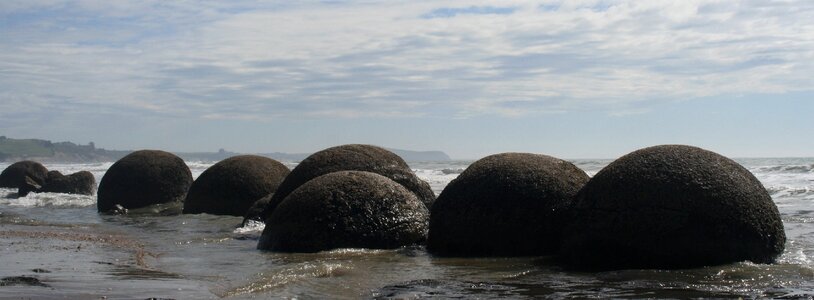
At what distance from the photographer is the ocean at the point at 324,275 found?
8.76 m

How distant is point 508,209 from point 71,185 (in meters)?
24.6

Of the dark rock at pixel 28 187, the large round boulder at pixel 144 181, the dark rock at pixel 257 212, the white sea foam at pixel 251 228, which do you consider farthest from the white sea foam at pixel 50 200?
the white sea foam at pixel 251 228

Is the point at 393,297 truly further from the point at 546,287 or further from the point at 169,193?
the point at 169,193

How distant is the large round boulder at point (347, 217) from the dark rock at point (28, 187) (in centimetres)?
2235

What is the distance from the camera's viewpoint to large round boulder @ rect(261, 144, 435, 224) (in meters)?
15.4

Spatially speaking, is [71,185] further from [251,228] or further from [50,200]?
[251,228]

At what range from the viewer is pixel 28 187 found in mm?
33438

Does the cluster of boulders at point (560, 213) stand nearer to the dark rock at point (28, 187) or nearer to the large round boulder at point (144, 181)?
the large round boulder at point (144, 181)

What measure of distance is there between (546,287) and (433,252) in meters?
3.20

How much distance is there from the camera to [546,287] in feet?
29.9

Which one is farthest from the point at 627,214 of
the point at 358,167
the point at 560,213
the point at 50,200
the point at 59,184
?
the point at 59,184

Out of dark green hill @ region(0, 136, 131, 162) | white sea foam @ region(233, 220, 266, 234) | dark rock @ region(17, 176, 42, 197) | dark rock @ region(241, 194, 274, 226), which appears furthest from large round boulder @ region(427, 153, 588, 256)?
dark green hill @ region(0, 136, 131, 162)

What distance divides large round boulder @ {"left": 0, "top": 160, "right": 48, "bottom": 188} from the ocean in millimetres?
21051

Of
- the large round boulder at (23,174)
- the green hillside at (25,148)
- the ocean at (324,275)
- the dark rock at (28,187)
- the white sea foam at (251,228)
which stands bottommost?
the ocean at (324,275)
